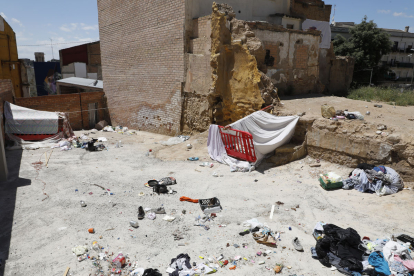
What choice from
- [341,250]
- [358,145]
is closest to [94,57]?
[358,145]

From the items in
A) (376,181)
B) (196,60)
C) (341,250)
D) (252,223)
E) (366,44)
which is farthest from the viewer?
(366,44)

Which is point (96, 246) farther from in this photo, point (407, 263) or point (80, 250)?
point (407, 263)

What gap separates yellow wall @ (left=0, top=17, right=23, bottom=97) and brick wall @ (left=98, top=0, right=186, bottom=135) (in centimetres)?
544

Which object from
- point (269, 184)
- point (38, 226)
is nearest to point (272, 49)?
point (269, 184)

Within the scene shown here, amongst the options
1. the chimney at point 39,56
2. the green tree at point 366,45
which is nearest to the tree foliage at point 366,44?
the green tree at point 366,45

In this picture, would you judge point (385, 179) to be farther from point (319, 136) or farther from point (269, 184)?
point (269, 184)

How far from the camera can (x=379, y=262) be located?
368cm

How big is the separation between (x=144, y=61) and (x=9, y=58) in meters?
9.26

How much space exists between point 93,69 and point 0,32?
860 cm

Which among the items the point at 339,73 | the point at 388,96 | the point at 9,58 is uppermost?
the point at 9,58

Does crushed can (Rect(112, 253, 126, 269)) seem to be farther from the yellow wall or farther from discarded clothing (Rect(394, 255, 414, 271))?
the yellow wall

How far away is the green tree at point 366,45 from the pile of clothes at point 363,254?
22.3 meters

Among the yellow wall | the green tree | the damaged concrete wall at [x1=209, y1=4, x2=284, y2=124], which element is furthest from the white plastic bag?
the green tree

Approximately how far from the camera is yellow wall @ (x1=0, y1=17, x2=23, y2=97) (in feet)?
47.6
